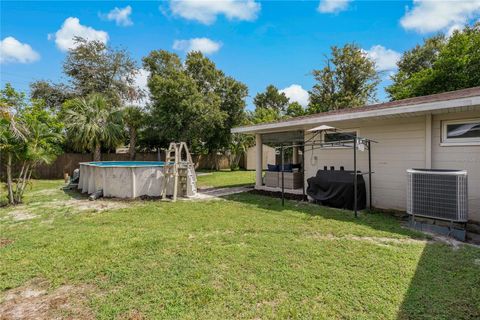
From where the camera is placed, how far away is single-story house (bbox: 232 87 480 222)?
4836 mm

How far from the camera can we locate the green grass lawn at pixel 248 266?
228 centimetres

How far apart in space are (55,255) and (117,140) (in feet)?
41.4

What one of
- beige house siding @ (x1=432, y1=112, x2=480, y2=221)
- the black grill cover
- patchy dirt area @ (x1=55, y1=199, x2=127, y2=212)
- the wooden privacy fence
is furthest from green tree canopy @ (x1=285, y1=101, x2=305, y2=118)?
patchy dirt area @ (x1=55, y1=199, x2=127, y2=212)

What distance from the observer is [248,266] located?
307 cm

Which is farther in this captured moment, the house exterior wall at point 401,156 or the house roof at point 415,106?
the house exterior wall at point 401,156

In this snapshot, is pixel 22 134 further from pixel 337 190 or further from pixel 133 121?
pixel 133 121

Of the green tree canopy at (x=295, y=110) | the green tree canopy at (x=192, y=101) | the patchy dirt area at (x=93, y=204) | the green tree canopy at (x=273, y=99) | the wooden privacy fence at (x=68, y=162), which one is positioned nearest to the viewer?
the patchy dirt area at (x=93, y=204)

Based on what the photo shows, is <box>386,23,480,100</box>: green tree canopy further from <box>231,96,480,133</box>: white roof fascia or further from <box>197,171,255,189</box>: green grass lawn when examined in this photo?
<box>231,96,480,133</box>: white roof fascia

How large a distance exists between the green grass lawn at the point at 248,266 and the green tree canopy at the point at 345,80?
Answer: 19.7 meters

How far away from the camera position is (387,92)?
21.3 metres

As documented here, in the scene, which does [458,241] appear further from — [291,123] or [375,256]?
[291,123]

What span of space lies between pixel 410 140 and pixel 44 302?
6758 millimetres

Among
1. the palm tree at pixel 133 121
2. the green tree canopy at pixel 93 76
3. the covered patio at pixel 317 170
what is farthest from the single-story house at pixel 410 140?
the green tree canopy at pixel 93 76

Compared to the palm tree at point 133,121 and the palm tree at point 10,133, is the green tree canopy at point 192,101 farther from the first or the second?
the palm tree at point 10,133
